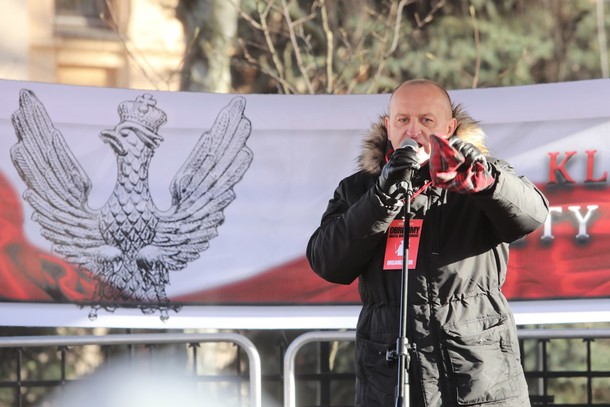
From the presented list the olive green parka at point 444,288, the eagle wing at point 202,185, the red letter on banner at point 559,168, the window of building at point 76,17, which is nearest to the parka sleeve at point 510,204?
the olive green parka at point 444,288

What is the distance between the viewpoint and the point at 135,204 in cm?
521

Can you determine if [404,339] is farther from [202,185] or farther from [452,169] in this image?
[202,185]

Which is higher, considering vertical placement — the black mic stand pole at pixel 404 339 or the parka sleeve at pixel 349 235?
the parka sleeve at pixel 349 235

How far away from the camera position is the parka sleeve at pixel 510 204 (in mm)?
3090

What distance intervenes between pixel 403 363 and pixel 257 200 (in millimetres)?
2290

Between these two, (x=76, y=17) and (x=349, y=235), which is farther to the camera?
(x=76, y=17)

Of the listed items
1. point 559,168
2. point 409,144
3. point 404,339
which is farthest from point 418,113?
point 559,168

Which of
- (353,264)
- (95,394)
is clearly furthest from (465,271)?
(95,394)

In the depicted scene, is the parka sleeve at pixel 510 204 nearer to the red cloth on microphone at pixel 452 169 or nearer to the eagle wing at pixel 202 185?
the red cloth on microphone at pixel 452 169

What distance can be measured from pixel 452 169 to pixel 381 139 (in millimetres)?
705

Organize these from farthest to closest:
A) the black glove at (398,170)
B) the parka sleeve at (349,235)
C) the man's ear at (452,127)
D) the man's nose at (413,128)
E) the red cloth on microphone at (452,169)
A: the man's ear at (452,127) < the man's nose at (413,128) < the parka sleeve at (349,235) < the black glove at (398,170) < the red cloth on microphone at (452,169)

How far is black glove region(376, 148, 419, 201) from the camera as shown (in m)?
2.98

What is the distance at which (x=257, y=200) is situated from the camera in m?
5.23

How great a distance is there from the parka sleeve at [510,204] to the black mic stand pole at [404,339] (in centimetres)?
21
